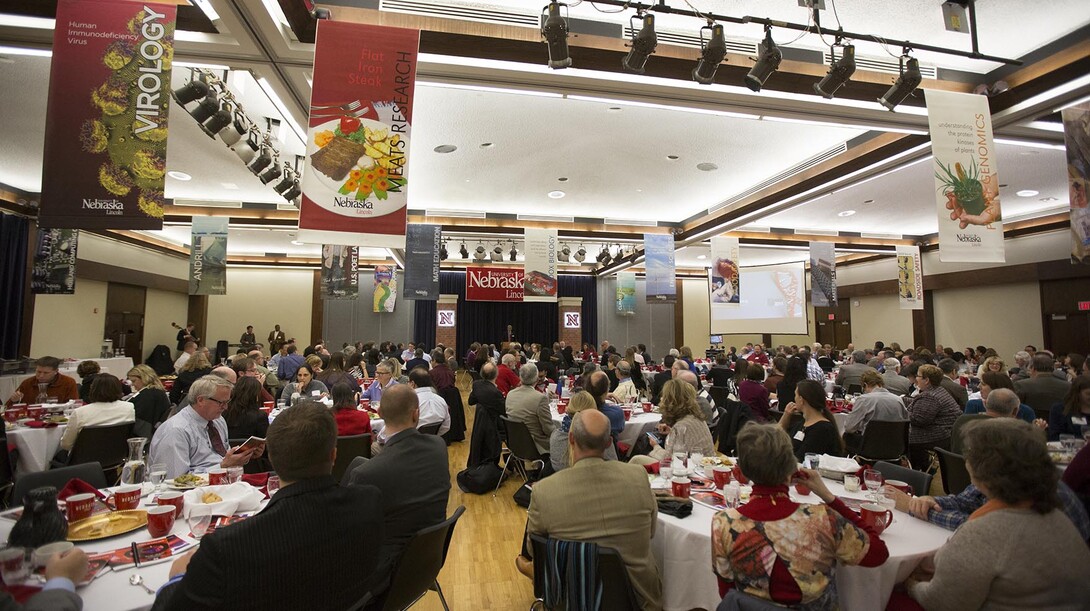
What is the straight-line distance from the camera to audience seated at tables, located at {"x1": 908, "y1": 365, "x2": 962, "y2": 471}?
479 centimetres

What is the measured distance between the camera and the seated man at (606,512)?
6.67 feet

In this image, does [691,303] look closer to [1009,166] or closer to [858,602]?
[1009,166]

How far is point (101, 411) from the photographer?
13.3 ft

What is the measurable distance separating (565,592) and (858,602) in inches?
44.6

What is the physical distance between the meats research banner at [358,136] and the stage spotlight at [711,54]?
2.06m

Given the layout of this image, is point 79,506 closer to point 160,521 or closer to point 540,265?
point 160,521

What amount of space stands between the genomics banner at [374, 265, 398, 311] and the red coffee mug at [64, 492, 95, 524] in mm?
13847

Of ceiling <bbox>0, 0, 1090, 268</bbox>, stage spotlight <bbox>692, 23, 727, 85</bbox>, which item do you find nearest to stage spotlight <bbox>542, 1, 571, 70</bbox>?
ceiling <bbox>0, 0, 1090, 268</bbox>

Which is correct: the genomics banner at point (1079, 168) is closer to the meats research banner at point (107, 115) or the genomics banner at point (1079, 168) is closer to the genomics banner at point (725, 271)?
the genomics banner at point (725, 271)

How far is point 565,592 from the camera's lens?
202 centimetres

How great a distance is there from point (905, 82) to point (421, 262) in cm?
779

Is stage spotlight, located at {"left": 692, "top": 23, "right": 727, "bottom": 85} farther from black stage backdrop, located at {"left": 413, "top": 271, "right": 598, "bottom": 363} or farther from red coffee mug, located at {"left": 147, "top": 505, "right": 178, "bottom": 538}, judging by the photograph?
black stage backdrop, located at {"left": 413, "top": 271, "right": 598, "bottom": 363}

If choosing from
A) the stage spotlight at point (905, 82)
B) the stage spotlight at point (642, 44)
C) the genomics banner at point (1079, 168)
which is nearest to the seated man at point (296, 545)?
the stage spotlight at point (642, 44)

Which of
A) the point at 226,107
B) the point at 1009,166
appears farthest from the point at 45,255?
Answer: the point at 1009,166
